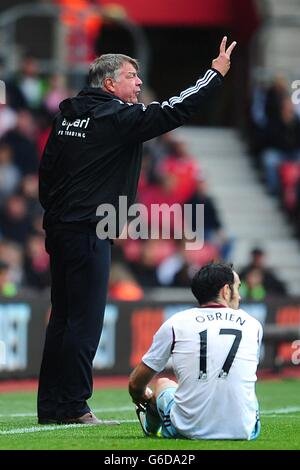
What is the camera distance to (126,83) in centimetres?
836

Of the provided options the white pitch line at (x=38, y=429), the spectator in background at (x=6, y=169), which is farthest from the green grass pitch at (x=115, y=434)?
the spectator in background at (x=6, y=169)

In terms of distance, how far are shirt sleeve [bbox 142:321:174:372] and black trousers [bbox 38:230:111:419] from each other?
94cm

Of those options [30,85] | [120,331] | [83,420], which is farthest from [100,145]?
[30,85]

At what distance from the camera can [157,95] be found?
73.6ft

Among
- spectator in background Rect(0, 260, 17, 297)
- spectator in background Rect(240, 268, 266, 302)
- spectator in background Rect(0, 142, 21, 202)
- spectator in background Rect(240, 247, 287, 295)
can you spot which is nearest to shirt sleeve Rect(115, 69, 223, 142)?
spectator in background Rect(0, 260, 17, 297)

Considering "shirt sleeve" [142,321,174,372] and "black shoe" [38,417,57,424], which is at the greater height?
"shirt sleeve" [142,321,174,372]

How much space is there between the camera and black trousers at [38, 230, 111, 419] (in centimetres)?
824

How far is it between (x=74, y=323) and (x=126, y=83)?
1492mm

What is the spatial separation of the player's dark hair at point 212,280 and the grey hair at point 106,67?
1.59 meters

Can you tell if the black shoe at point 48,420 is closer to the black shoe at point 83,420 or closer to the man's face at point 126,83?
the black shoe at point 83,420

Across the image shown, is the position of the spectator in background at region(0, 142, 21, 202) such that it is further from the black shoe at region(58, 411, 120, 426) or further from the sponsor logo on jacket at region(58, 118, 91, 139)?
the black shoe at region(58, 411, 120, 426)

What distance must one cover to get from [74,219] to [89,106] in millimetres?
697

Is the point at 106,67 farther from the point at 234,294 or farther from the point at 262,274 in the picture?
the point at 262,274

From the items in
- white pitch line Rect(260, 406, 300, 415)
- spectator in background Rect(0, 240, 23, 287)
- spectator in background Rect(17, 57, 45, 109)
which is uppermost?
spectator in background Rect(17, 57, 45, 109)
